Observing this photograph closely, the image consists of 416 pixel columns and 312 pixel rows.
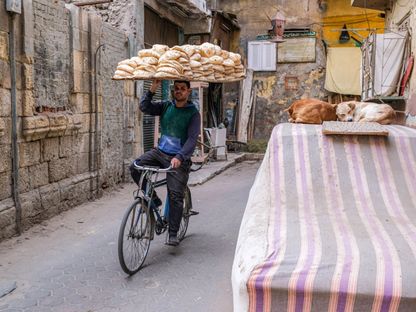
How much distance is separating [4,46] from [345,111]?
421 cm

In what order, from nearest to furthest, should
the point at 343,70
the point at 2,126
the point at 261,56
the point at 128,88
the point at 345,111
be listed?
the point at 345,111 < the point at 2,126 < the point at 128,88 < the point at 343,70 < the point at 261,56

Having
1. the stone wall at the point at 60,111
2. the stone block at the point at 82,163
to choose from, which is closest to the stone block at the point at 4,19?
the stone wall at the point at 60,111

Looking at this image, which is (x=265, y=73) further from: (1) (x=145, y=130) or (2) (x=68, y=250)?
Result: (2) (x=68, y=250)

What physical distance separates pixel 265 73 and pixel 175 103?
45.8ft

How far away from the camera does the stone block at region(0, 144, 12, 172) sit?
Answer: 232 inches

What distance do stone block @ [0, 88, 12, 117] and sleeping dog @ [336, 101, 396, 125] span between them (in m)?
4.02

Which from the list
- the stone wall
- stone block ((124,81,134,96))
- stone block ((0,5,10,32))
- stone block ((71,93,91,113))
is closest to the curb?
the stone wall

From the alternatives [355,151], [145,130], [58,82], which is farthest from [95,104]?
[355,151]

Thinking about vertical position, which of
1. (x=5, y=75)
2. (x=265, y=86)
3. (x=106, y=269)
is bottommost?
(x=106, y=269)

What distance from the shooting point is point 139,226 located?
4.87m

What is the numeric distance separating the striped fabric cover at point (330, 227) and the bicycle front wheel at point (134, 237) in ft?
5.31

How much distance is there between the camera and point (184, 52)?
4.93 m

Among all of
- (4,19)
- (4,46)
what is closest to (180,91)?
(4,46)

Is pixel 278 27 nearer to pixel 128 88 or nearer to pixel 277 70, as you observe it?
pixel 277 70
